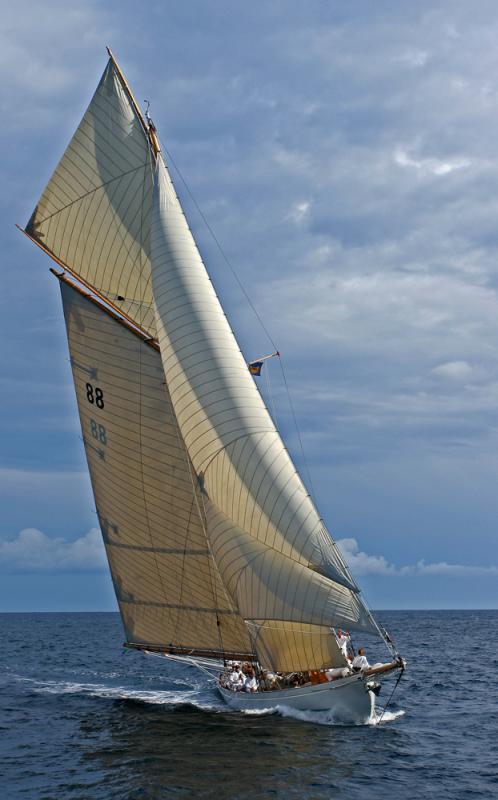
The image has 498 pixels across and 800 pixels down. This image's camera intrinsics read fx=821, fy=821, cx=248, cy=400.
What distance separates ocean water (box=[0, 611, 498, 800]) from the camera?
23.0 m

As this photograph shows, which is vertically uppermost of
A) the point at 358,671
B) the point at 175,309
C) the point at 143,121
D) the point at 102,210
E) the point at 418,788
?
the point at 143,121

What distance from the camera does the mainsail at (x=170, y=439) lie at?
26.5m

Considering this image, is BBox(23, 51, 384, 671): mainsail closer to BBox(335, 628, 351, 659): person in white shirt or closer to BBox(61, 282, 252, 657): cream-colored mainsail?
BBox(61, 282, 252, 657): cream-colored mainsail

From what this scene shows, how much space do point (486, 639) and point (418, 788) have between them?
7614 centimetres

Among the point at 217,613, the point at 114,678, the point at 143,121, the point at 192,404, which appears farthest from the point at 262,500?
the point at 114,678

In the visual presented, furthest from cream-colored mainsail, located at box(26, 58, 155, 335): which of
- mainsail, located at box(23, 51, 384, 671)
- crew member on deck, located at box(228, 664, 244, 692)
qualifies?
crew member on deck, located at box(228, 664, 244, 692)

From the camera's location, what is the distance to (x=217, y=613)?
3366 centimetres

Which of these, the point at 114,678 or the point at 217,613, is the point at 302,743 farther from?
the point at 114,678

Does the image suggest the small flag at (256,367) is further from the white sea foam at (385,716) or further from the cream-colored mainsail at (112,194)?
the white sea foam at (385,716)

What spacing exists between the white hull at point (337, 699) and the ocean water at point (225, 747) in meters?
0.45

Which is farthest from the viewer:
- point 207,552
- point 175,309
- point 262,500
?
point 207,552

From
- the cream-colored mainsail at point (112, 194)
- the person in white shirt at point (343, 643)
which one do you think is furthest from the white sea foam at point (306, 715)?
the cream-colored mainsail at point (112, 194)

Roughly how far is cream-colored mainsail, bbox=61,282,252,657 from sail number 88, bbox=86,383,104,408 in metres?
0.04

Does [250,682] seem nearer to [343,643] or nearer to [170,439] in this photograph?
[343,643]
